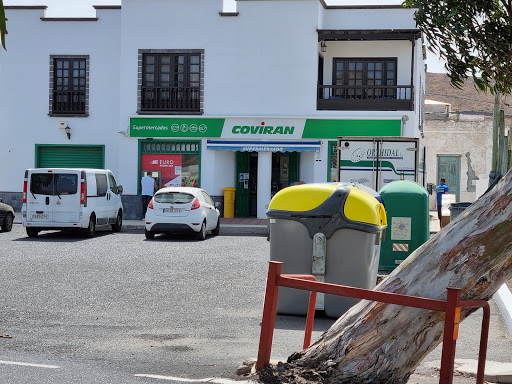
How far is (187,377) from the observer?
266 inches

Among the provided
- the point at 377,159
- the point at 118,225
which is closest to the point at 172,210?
the point at 118,225

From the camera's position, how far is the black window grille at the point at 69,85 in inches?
1221

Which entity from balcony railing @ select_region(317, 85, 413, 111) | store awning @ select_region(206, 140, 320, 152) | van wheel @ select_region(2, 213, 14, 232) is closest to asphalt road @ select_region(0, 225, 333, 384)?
van wheel @ select_region(2, 213, 14, 232)

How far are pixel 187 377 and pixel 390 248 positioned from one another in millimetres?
8400

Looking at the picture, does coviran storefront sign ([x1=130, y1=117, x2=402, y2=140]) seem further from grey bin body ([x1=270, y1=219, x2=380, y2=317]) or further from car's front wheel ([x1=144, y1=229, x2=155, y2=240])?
grey bin body ([x1=270, y1=219, x2=380, y2=317])

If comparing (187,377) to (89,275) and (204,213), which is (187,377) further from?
(204,213)

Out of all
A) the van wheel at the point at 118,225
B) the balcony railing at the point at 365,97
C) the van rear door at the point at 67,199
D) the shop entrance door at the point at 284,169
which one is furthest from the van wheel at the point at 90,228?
the balcony railing at the point at 365,97

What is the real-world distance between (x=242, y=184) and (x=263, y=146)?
2.01 m

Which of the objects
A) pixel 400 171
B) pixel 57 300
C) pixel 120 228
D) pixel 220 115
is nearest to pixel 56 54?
pixel 220 115

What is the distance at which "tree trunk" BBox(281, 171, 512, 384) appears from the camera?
5.98m

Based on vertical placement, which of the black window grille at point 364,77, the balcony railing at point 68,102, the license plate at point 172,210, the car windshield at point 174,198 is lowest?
the license plate at point 172,210

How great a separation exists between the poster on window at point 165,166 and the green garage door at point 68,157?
2.19 meters

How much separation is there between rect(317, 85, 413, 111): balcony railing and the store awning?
4.70ft

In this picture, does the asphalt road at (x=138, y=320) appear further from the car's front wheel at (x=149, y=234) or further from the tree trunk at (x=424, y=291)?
the car's front wheel at (x=149, y=234)
